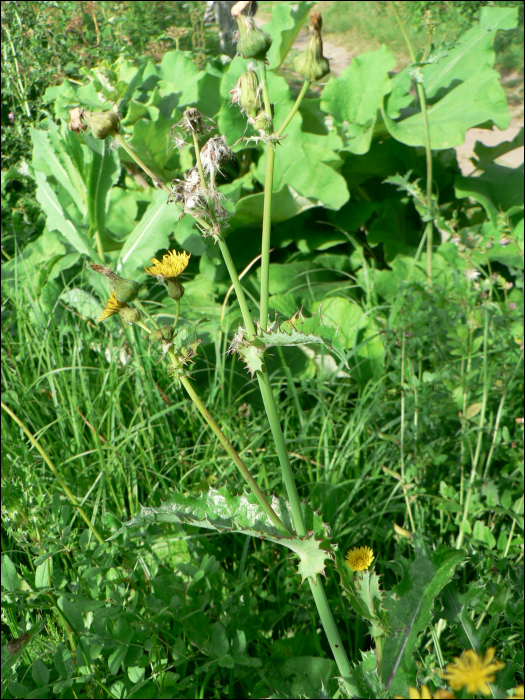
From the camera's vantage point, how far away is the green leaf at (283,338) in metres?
0.73

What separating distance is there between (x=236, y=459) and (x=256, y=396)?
1.45 meters

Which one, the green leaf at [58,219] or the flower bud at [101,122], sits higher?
the flower bud at [101,122]

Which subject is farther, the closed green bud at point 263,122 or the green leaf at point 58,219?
the green leaf at point 58,219

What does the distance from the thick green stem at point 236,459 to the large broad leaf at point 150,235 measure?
1617 millimetres

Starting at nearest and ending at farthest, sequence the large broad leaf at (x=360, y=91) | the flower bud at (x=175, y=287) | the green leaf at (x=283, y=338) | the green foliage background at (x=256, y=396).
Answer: the green leaf at (x=283, y=338), the flower bud at (x=175, y=287), the green foliage background at (x=256, y=396), the large broad leaf at (x=360, y=91)

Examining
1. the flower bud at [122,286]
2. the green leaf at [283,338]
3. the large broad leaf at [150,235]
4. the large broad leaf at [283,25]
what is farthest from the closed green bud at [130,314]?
the large broad leaf at [283,25]

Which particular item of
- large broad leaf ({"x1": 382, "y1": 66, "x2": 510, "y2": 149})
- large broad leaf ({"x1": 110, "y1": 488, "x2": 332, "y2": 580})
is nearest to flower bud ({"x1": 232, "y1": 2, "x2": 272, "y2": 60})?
large broad leaf ({"x1": 110, "y1": 488, "x2": 332, "y2": 580})

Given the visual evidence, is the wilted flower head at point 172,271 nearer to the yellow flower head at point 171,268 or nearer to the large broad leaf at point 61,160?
the yellow flower head at point 171,268

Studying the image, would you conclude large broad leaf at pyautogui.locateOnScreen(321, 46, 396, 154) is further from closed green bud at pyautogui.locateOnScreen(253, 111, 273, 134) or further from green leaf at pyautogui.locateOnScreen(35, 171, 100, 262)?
closed green bud at pyautogui.locateOnScreen(253, 111, 273, 134)

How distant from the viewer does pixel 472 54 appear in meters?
2.57

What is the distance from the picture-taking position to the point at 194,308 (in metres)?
2.40

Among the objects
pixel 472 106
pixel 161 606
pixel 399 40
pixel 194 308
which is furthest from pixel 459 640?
pixel 399 40

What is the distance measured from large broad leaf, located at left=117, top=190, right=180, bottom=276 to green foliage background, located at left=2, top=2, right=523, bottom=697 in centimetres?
1

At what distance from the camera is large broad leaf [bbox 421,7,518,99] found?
253 centimetres
